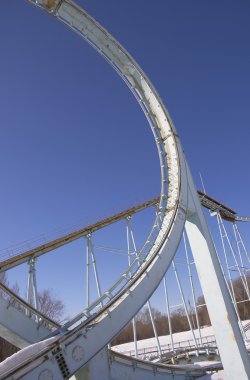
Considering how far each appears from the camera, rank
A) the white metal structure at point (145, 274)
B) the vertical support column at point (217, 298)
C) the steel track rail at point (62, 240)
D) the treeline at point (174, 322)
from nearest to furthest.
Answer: the white metal structure at point (145, 274)
the vertical support column at point (217, 298)
the steel track rail at point (62, 240)
the treeline at point (174, 322)

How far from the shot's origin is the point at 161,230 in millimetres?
6336

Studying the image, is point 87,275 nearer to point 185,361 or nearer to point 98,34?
point 185,361

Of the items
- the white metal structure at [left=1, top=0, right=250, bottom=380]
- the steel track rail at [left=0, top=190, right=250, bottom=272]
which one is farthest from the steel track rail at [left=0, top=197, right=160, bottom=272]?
the white metal structure at [left=1, top=0, right=250, bottom=380]

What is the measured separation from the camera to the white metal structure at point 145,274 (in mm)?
3611

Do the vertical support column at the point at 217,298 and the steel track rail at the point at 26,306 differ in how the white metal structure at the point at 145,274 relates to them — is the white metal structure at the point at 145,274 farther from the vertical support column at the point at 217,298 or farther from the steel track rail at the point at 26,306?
the steel track rail at the point at 26,306

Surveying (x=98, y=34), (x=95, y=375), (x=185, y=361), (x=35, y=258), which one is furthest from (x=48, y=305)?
(x=98, y=34)

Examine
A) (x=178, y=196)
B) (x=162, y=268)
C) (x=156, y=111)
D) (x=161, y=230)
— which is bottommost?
(x=162, y=268)

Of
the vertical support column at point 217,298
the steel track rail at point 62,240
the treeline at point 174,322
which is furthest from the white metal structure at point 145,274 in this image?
the treeline at point 174,322

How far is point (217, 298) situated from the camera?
21.1ft

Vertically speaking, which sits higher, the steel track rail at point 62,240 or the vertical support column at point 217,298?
the steel track rail at point 62,240

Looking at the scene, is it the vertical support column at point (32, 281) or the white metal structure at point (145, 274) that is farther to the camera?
the vertical support column at point (32, 281)

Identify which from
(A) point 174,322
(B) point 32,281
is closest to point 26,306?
(B) point 32,281

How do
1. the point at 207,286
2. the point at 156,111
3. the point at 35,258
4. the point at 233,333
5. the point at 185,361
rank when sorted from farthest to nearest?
the point at 185,361
the point at 35,258
the point at 156,111
the point at 207,286
the point at 233,333

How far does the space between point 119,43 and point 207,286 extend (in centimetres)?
689
